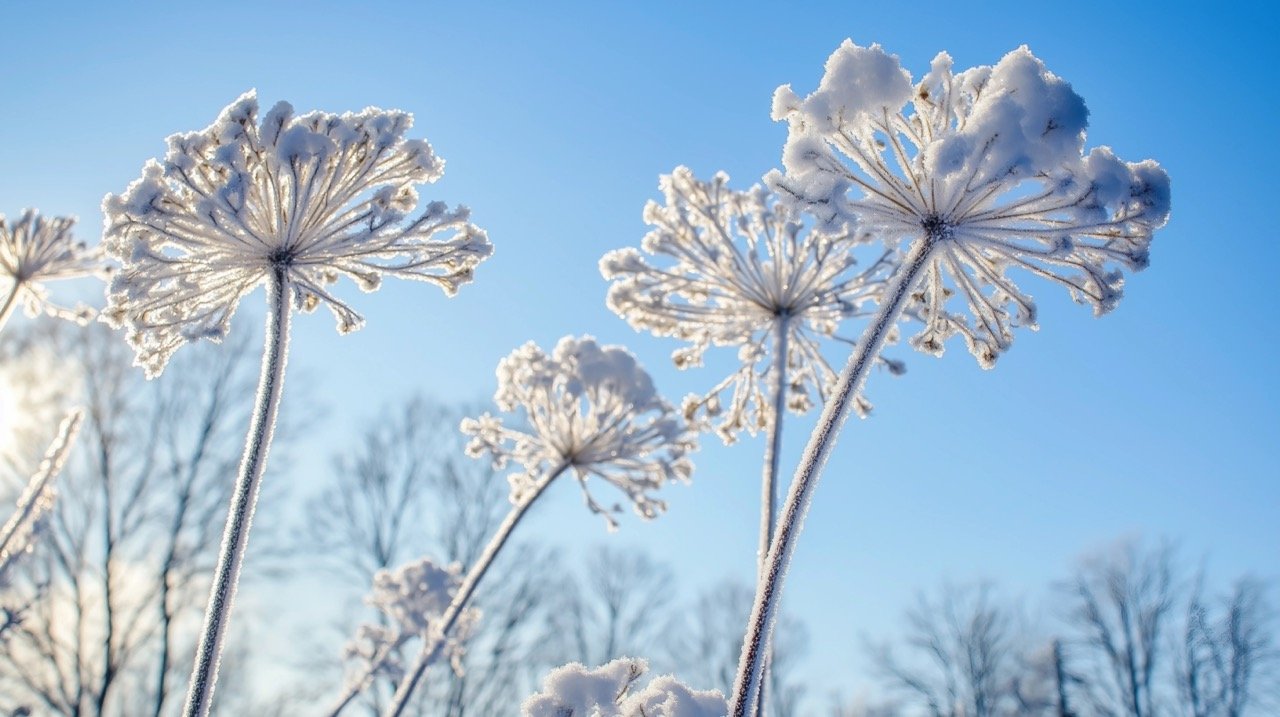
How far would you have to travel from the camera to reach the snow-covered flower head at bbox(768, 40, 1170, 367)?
10.6ft

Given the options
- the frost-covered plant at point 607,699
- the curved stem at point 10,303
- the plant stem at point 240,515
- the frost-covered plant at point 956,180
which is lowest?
the frost-covered plant at point 607,699

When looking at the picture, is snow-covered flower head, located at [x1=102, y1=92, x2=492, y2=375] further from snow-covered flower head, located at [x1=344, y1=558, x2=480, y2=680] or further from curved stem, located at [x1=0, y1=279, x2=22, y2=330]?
snow-covered flower head, located at [x1=344, y1=558, x2=480, y2=680]

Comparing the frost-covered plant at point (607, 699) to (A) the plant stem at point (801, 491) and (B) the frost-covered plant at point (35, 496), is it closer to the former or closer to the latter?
(A) the plant stem at point (801, 491)

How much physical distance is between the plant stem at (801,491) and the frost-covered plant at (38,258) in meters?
7.28

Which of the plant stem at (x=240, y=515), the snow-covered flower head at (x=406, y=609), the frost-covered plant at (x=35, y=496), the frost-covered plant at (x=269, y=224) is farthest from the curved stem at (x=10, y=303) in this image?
the snow-covered flower head at (x=406, y=609)

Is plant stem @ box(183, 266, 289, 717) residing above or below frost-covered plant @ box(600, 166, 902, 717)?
below

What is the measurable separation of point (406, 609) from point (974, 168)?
809 cm

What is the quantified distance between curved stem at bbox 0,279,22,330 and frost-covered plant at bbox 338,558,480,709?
439 cm

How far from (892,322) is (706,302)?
3508mm

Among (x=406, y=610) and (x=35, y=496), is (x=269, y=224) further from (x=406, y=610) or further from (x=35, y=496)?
(x=406, y=610)

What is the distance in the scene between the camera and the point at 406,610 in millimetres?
9398

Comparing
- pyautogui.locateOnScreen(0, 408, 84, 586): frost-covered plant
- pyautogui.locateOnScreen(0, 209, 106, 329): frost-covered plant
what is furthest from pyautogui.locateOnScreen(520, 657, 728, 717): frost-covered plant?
pyautogui.locateOnScreen(0, 209, 106, 329): frost-covered plant

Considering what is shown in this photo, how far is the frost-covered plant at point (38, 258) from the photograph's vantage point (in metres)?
7.69

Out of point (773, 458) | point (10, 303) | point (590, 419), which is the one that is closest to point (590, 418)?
point (590, 419)
